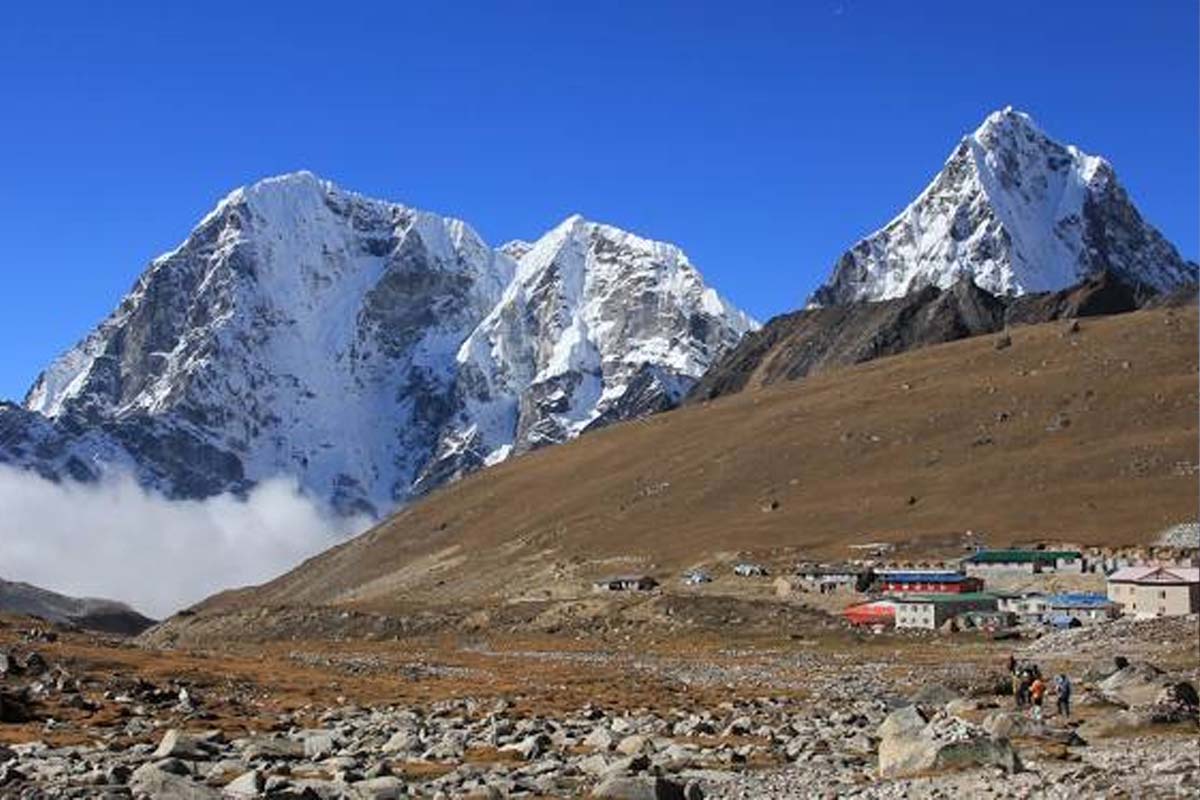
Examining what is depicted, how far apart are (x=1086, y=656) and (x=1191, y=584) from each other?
1380 inches

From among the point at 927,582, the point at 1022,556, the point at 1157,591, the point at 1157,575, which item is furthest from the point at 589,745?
the point at 1022,556

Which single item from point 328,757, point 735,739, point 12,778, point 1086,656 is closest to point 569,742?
point 735,739

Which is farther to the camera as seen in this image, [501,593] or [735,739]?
[501,593]

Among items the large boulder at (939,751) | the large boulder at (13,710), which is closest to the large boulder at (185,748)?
the large boulder at (13,710)

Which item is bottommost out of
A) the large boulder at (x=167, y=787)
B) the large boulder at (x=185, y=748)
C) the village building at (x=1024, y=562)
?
the large boulder at (x=167, y=787)

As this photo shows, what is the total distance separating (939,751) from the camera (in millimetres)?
28500

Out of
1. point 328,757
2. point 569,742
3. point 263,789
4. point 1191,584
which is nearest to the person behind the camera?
point 263,789

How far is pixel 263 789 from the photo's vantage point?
85.1 ft

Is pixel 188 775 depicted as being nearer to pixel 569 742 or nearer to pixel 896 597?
pixel 569 742

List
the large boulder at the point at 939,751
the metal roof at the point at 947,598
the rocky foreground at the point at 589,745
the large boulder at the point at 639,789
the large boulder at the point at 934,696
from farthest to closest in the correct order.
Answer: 1. the metal roof at the point at 947,598
2. the large boulder at the point at 934,696
3. the large boulder at the point at 939,751
4. the rocky foreground at the point at 589,745
5. the large boulder at the point at 639,789

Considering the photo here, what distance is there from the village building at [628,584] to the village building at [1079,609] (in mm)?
53045

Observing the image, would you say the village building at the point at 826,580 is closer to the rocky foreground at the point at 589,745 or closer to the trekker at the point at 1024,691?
the rocky foreground at the point at 589,745

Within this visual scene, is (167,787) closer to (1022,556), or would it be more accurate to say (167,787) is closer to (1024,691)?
(1024,691)

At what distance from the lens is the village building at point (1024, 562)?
5650 inches
